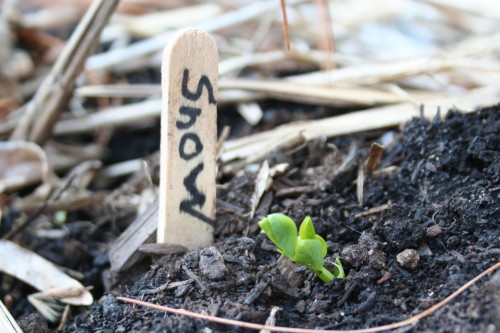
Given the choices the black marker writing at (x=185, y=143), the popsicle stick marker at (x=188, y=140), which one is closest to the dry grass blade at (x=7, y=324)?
the popsicle stick marker at (x=188, y=140)

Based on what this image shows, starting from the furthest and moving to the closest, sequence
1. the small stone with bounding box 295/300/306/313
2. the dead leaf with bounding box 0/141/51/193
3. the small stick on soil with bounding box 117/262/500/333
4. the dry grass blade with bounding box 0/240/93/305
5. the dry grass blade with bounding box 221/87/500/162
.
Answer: the dead leaf with bounding box 0/141/51/193
the dry grass blade with bounding box 221/87/500/162
the dry grass blade with bounding box 0/240/93/305
the small stone with bounding box 295/300/306/313
the small stick on soil with bounding box 117/262/500/333

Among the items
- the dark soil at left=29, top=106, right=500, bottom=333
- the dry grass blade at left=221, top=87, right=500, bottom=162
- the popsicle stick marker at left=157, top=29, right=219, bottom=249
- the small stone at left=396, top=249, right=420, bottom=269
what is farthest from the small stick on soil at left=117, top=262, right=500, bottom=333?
the dry grass blade at left=221, top=87, right=500, bottom=162

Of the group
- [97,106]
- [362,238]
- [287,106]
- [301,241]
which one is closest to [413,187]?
[362,238]

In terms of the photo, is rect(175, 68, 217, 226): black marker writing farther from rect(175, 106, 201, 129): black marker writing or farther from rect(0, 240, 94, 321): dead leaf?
rect(0, 240, 94, 321): dead leaf

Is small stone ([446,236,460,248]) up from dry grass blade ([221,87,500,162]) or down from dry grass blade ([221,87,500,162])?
down

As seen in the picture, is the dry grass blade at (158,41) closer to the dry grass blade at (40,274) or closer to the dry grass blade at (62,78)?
the dry grass blade at (62,78)

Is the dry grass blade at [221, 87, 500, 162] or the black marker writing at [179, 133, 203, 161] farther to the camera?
the dry grass blade at [221, 87, 500, 162]

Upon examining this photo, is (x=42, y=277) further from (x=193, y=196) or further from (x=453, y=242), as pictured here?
(x=453, y=242)
